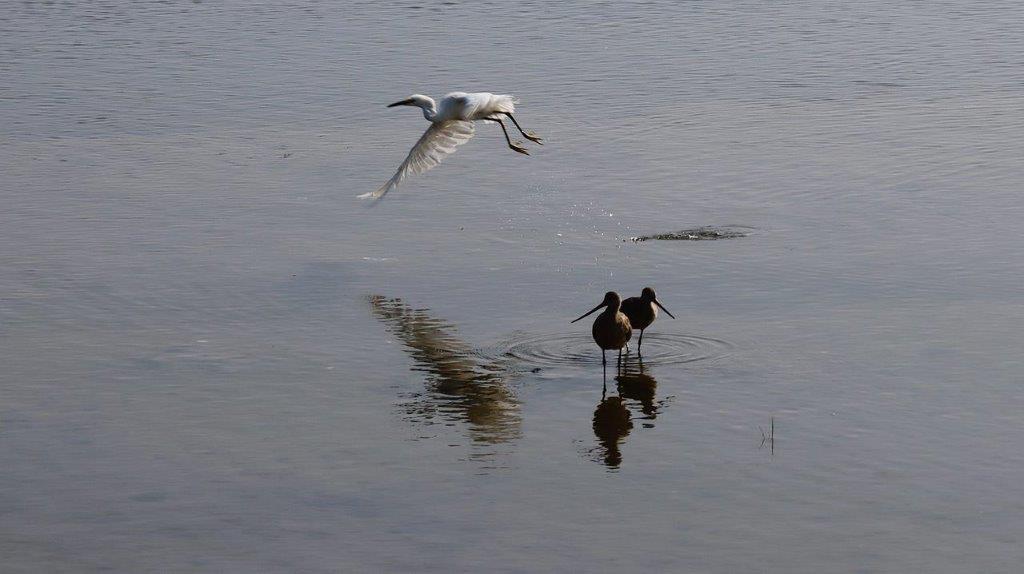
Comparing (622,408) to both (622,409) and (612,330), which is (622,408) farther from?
(612,330)

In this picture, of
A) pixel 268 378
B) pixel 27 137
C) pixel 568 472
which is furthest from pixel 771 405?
pixel 27 137

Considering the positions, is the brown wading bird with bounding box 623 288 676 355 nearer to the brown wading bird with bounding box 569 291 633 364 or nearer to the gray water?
the gray water

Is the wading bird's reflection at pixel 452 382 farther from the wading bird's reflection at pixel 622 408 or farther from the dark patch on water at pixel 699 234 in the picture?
the dark patch on water at pixel 699 234

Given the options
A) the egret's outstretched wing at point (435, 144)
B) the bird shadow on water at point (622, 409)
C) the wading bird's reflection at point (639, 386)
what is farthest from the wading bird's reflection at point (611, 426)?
the egret's outstretched wing at point (435, 144)

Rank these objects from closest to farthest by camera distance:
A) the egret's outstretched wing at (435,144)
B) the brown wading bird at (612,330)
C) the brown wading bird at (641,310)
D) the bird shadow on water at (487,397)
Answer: the bird shadow on water at (487,397), the brown wading bird at (612,330), the brown wading bird at (641,310), the egret's outstretched wing at (435,144)

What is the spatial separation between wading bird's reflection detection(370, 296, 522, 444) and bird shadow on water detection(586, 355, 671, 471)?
20.2 inches

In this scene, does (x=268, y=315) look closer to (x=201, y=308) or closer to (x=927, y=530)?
(x=201, y=308)

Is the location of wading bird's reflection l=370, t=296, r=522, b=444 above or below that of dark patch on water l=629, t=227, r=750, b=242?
above

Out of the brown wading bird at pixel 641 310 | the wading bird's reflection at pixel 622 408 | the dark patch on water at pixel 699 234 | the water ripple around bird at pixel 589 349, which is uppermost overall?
the brown wading bird at pixel 641 310

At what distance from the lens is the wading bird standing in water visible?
537 inches

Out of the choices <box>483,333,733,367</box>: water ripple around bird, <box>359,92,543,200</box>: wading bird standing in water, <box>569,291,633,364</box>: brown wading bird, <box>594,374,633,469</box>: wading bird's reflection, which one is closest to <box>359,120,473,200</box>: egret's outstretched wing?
<box>359,92,543,200</box>: wading bird standing in water

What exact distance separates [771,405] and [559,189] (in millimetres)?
6535

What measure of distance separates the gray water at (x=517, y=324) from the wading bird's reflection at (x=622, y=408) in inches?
1.1

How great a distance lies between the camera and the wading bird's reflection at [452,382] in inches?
360
